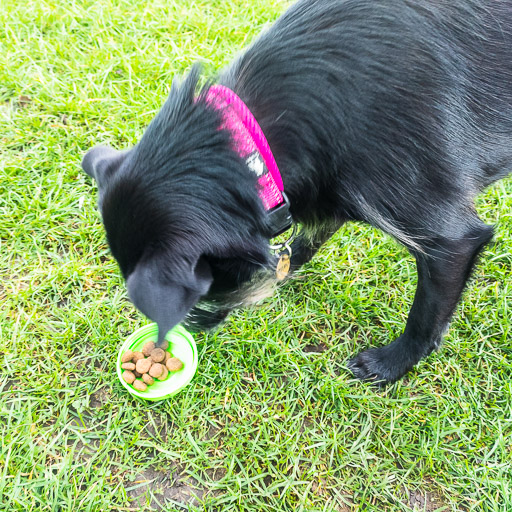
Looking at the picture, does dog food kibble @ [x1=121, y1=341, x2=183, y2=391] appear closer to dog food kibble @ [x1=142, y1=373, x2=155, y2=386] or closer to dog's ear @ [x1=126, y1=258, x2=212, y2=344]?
dog food kibble @ [x1=142, y1=373, x2=155, y2=386]

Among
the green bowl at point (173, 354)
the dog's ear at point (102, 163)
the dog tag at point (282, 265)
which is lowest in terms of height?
the green bowl at point (173, 354)

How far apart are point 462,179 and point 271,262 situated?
0.84 meters

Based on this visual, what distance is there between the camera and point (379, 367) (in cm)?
267

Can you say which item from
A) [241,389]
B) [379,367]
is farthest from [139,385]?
[379,367]

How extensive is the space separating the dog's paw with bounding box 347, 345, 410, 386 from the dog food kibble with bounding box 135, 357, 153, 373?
1058 mm

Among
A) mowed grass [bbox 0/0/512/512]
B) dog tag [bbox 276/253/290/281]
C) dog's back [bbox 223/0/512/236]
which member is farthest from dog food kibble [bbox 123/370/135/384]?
dog's back [bbox 223/0/512/236]

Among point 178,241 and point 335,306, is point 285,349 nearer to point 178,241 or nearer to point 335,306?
point 335,306

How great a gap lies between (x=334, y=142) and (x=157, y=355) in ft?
4.63

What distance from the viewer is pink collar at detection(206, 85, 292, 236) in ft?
5.81

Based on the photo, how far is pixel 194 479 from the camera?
2383mm

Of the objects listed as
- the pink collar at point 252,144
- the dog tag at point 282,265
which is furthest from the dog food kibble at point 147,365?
the pink collar at point 252,144

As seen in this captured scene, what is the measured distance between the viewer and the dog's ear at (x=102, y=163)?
2008mm

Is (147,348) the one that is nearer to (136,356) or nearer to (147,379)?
(136,356)

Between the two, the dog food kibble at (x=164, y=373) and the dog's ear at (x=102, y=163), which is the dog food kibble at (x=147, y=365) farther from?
the dog's ear at (x=102, y=163)
